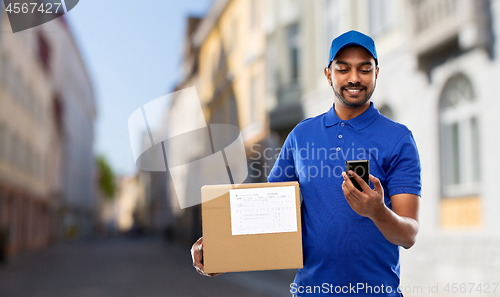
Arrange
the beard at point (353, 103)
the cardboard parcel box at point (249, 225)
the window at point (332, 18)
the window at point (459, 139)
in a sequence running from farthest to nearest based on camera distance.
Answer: the window at point (332, 18), the window at point (459, 139), the beard at point (353, 103), the cardboard parcel box at point (249, 225)

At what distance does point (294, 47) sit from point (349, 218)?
1564 centimetres

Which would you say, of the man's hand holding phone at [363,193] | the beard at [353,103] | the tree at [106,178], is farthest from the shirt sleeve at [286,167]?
the tree at [106,178]

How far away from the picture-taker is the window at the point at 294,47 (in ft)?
55.2

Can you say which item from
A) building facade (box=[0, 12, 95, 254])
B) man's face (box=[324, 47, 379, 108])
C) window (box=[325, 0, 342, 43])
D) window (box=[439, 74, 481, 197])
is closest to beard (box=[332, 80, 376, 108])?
man's face (box=[324, 47, 379, 108])

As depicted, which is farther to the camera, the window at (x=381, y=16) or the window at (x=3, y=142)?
the window at (x=3, y=142)

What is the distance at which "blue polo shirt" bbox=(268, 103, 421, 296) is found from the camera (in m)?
1.75

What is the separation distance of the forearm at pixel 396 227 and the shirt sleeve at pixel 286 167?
16.5 inches

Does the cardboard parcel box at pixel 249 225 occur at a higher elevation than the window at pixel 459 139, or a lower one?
lower

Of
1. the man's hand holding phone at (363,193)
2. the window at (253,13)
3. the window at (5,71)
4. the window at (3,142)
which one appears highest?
the window at (253,13)

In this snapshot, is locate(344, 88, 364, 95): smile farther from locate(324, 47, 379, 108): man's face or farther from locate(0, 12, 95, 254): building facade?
locate(0, 12, 95, 254): building facade

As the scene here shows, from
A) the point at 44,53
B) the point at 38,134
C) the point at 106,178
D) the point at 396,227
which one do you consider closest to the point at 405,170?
the point at 396,227

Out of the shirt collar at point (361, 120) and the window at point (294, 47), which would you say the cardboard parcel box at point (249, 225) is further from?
the window at point (294, 47)

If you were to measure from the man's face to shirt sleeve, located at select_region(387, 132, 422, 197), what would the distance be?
7.2 inches

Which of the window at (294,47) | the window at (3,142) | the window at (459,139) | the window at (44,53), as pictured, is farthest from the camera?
the window at (44,53)
